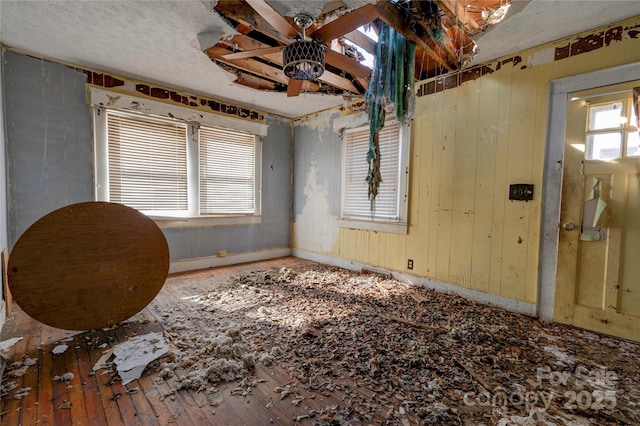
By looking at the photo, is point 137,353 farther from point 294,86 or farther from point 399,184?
point 399,184

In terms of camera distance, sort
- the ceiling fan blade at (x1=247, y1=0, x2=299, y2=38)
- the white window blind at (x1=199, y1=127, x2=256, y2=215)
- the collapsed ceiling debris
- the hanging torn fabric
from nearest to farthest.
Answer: the ceiling fan blade at (x1=247, y1=0, x2=299, y2=38), the collapsed ceiling debris, the hanging torn fabric, the white window blind at (x1=199, y1=127, x2=256, y2=215)

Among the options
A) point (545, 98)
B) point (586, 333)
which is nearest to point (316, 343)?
point (586, 333)

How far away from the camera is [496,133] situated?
2828mm

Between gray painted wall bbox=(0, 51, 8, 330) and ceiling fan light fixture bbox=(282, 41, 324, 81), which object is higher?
ceiling fan light fixture bbox=(282, 41, 324, 81)

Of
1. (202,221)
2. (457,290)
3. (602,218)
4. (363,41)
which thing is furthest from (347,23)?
(202,221)

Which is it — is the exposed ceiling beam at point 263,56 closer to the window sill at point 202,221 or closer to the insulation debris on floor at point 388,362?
the window sill at point 202,221

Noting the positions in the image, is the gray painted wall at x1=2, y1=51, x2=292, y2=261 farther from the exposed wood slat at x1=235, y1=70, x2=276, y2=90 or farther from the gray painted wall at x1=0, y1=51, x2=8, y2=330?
the exposed wood slat at x1=235, y1=70, x2=276, y2=90

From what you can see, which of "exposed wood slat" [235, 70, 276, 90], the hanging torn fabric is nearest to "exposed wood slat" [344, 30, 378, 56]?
the hanging torn fabric

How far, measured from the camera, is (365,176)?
13.2 ft

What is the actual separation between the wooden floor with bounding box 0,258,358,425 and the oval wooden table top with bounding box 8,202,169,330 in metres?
0.28

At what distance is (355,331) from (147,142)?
3.47 m

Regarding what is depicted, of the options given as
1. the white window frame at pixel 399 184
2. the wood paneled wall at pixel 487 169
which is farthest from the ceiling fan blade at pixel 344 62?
the wood paneled wall at pixel 487 169

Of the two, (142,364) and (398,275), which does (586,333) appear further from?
(142,364)

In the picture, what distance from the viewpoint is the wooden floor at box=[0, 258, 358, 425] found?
4.52 feet
